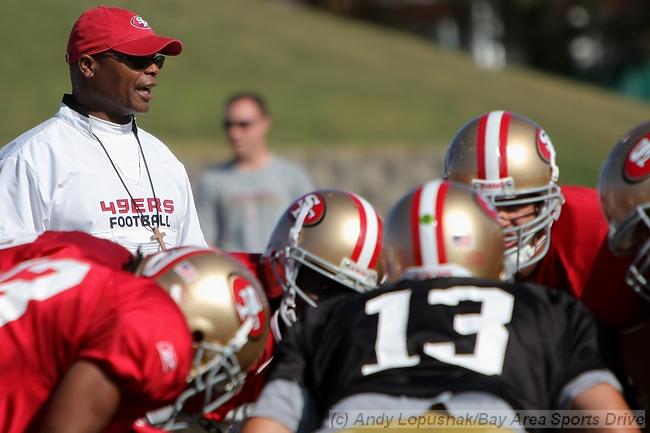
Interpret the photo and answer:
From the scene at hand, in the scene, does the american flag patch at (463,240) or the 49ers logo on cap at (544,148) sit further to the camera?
the 49ers logo on cap at (544,148)

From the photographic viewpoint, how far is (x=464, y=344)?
2879 millimetres

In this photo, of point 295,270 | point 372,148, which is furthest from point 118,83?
point 372,148

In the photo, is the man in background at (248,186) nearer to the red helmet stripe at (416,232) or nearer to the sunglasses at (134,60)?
the sunglasses at (134,60)

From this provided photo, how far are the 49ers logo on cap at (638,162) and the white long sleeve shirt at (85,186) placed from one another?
1.94 metres

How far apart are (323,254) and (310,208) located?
0.21m

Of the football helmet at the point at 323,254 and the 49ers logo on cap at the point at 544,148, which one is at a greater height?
the 49ers logo on cap at the point at 544,148

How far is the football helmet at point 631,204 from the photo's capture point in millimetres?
3383

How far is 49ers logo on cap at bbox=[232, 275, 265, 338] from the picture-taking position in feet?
10.1

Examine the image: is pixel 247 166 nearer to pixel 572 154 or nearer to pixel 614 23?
pixel 572 154

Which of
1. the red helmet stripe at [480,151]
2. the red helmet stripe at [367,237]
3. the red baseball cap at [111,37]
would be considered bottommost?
the red helmet stripe at [367,237]

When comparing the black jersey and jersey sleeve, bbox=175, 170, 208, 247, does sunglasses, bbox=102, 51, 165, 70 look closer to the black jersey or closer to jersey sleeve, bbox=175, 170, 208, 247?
jersey sleeve, bbox=175, 170, 208, 247

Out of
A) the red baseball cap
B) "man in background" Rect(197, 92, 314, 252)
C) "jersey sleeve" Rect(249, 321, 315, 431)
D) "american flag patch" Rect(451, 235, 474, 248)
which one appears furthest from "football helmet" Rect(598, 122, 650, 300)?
"man in background" Rect(197, 92, 314, 252)

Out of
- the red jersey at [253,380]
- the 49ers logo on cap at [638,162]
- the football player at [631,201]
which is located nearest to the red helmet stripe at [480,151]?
the football player at [631,201]

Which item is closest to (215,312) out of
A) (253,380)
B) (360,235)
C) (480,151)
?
(253,380)
